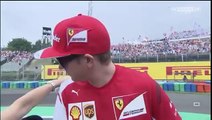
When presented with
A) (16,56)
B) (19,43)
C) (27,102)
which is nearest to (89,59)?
(27,102)

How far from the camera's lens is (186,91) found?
19.6 metres

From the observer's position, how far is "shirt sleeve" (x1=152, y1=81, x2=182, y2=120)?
187 cm

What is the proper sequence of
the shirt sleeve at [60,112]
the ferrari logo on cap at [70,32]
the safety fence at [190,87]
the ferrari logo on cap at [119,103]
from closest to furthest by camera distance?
the ferrari logo on cap at [70,32]
the ferrari logo on cap at [119,103]
the shirt sleeve at [60,112]
the safety fence at [190,87]

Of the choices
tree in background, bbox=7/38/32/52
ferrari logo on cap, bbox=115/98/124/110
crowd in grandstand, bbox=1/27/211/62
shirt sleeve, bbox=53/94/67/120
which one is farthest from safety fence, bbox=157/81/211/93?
tree in background, bbox=7/38/32/52

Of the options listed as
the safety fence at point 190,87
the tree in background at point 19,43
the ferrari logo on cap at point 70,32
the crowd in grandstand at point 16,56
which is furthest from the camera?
the tree in background at point 19,43

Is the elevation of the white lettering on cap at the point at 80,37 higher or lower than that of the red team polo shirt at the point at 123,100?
higher

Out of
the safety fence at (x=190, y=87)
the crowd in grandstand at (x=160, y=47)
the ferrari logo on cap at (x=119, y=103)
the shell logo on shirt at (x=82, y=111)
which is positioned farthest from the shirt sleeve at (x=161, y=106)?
the crowd in grandstand at (x=160, y=47)

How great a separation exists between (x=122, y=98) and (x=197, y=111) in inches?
389

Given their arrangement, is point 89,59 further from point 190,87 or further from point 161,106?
point 190,87

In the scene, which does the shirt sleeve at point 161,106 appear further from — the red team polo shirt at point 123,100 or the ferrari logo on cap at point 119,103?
the ferrari logo on cap at point 119,103

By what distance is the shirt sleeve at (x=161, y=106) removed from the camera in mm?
1866

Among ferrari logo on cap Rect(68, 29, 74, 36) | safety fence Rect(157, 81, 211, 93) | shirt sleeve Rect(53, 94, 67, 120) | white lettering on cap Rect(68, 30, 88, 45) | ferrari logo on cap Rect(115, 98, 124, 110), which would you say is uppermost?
ferrari logo on cap Rect(68, 29, 74, 36)

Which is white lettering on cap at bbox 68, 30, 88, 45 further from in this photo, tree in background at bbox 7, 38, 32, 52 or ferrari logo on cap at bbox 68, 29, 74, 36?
tree in background at bbox 7, 38, 32, 52

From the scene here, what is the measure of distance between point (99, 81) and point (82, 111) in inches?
7.4
